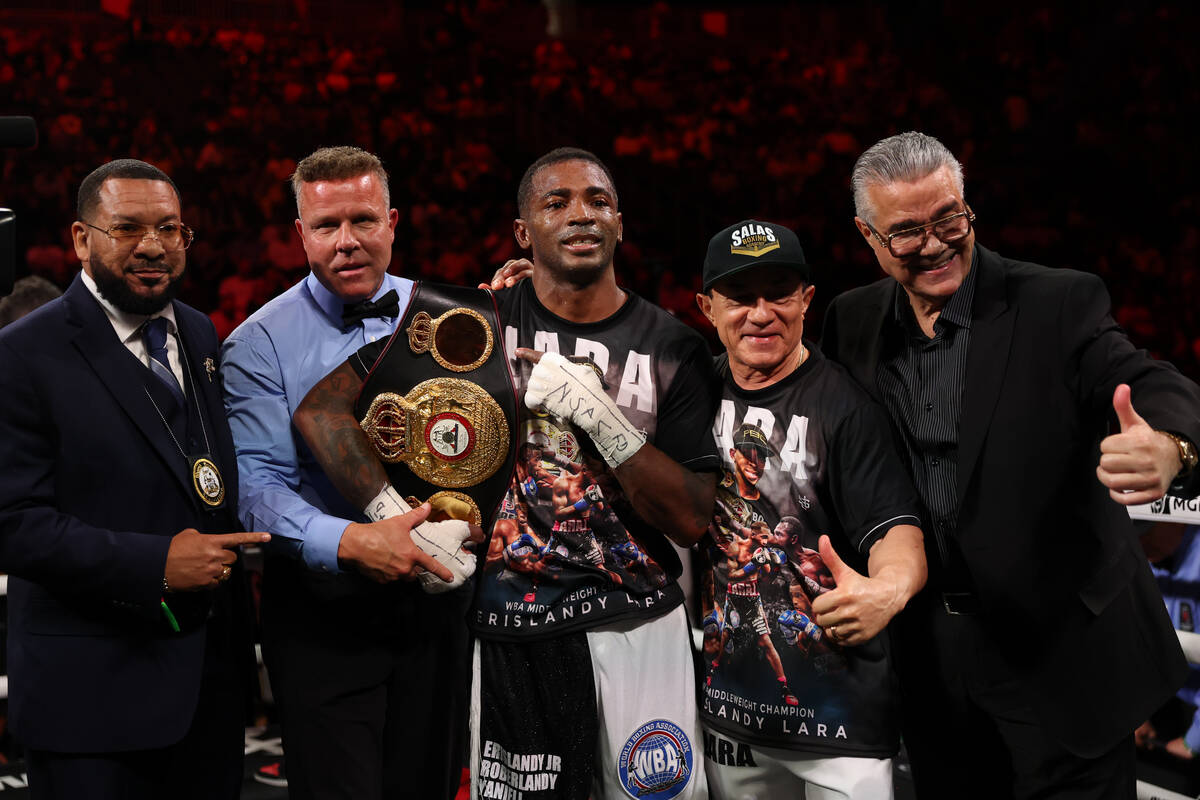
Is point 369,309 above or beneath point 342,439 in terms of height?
above

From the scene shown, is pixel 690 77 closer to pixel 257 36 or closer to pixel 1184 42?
pixel 257 36

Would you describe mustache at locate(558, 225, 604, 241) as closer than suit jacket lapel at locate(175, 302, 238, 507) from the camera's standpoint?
Yes

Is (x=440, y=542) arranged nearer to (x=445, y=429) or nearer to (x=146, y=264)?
(x=445, y=429)

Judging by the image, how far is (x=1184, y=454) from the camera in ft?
5.23

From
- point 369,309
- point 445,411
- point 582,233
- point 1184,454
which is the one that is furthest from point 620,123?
point 1184,454

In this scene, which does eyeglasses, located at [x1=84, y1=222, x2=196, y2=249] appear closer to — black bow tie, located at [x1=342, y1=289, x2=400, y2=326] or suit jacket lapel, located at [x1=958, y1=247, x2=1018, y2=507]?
black bow tie, located at [x1=342, y1=289, x2=400, y2=326]

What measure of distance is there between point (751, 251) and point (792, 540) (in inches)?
20.4

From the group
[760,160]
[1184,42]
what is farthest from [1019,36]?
[760,160]

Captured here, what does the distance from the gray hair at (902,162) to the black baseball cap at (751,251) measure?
0.56 ft

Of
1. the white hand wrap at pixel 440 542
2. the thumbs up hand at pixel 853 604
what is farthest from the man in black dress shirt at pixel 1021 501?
the white hand wrap at pixel 440 542

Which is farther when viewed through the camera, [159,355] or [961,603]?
[159,355]

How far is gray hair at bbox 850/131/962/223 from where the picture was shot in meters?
1.91

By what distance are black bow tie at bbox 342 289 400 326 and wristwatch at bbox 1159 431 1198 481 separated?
148 cm

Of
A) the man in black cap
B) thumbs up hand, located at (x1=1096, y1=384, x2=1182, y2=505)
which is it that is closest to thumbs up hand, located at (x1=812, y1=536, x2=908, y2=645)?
the man in black cap
